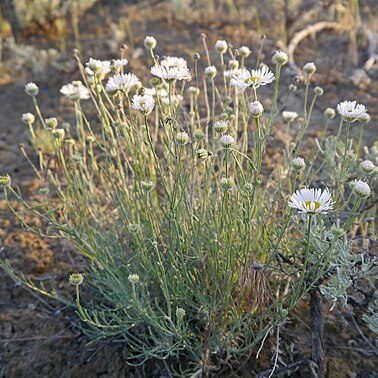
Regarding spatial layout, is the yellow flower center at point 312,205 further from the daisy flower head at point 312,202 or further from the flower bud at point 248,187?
the flower bud at point 248,187

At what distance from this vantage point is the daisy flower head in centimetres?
159

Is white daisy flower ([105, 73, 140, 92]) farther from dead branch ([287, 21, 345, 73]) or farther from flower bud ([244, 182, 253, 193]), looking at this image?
dead branch ([287, 21, 345, 73])

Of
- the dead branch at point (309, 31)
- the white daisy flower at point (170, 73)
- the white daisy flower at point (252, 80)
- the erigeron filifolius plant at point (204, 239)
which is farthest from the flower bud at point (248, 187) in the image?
the dead branch at point (309, 31)

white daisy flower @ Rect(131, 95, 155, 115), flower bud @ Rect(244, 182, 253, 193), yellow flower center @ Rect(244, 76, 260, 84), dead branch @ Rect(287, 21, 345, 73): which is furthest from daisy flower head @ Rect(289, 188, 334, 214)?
dead branch @ Rect(287, 21, 345, 73)

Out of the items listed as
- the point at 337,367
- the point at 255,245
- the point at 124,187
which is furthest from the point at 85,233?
the point at 337,367

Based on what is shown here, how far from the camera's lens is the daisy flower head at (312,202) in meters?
1.59

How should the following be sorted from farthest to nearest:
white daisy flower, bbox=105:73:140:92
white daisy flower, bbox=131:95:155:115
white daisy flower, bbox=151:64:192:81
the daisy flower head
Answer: white daisy flower, bbox=105:73:140:92, white daisy flower, bbox=151:64:192:81, white daisy flower, bbox=131:95:155:115, the daisy flower head

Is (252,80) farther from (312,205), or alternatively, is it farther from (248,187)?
(312,205)

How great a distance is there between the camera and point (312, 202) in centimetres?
162

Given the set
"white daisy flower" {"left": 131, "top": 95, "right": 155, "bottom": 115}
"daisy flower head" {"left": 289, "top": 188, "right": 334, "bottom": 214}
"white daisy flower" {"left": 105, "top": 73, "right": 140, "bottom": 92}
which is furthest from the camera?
"white daisy flower" {"left": 105, "top": 73, "right": 140, "bottom": 92}

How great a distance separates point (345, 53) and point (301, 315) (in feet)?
8.48

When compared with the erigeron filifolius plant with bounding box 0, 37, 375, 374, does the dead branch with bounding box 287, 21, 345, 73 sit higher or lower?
lower

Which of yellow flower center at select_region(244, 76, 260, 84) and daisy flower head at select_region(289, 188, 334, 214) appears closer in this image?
daisy flower head at select_region(289, 188, 334, 214)

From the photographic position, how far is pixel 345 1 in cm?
483
